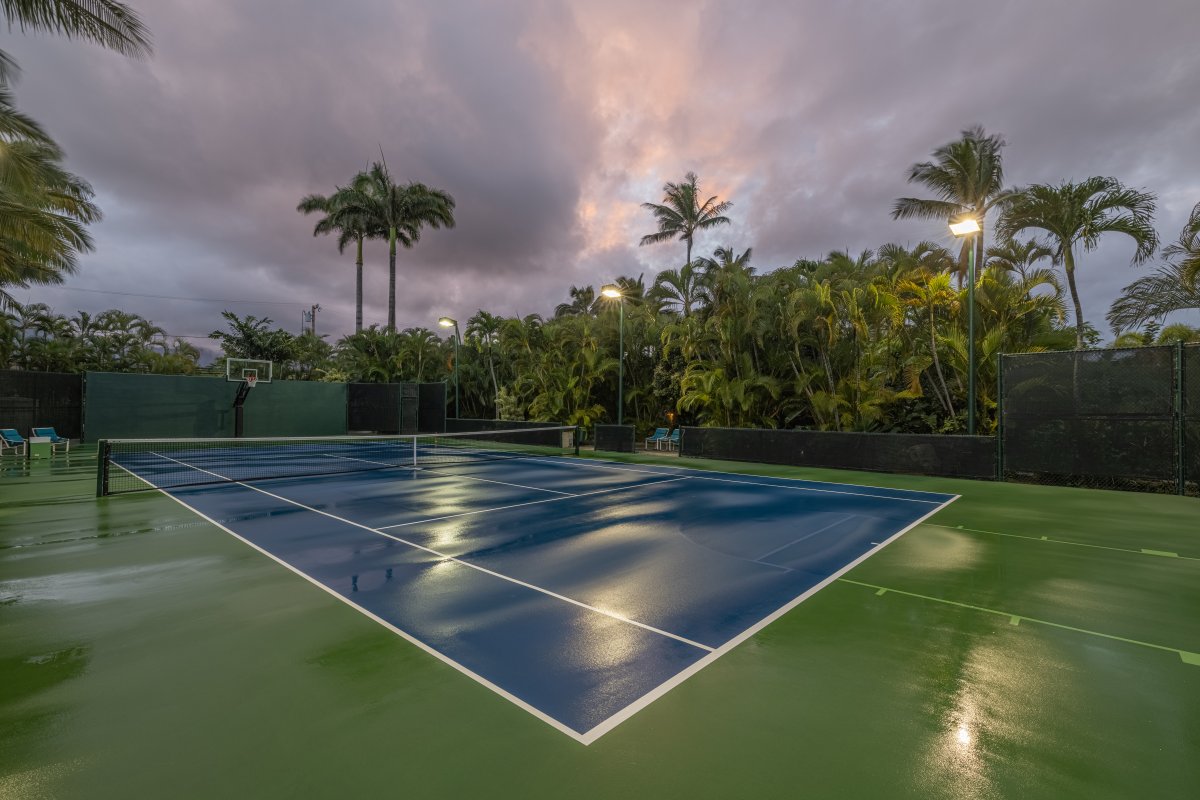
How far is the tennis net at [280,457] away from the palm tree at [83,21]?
6.94 m

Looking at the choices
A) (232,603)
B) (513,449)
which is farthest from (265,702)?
(513,449)

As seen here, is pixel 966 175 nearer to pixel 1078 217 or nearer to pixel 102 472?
pixel 1078 217

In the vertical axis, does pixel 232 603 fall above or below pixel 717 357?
below

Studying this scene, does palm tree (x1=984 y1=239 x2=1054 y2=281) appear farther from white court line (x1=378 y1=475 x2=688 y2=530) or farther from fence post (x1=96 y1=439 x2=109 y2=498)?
fence post (x1=96 y1=439 x2=109 y2=498)

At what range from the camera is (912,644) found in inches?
165

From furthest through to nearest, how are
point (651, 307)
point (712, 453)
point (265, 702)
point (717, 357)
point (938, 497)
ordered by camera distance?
point (651, 307), point (717, 357), point (712, 453), point (938, 497), point (265, 702)

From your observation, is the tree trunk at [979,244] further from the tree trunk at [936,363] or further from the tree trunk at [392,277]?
the tree trunk at [392,277]

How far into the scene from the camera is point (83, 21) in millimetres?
9133

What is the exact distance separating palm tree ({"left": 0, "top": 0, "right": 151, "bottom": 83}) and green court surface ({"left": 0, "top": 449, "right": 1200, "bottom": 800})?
29.4 ft

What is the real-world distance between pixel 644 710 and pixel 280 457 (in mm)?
18689

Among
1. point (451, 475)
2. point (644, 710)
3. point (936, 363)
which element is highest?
point (936, 363)

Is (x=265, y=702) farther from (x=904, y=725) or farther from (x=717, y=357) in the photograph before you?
(x=717, y=357)

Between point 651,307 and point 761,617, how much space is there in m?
23.4

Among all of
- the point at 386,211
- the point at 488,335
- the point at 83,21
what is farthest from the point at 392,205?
the point at 83,21
